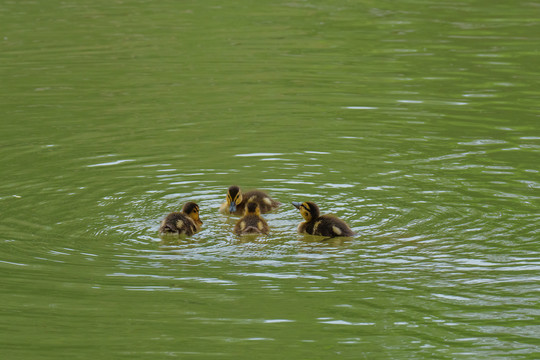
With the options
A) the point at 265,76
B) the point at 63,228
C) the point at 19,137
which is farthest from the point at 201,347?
the point at 265,76

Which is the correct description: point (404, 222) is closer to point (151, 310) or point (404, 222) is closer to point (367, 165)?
Result: point (367, 165)

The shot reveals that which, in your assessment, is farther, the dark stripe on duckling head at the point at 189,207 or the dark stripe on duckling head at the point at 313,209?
the dark stripe on duckling head at the point at 189,207

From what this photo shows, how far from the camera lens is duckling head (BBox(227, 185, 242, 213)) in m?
8.60

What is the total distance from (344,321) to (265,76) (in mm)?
8616

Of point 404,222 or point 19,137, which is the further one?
point 19,137

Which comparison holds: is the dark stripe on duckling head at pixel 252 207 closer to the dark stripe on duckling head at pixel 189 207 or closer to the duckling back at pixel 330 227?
the dark stripe on duckling head at pixel 189 207

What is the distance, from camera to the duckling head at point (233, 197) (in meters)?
8.60

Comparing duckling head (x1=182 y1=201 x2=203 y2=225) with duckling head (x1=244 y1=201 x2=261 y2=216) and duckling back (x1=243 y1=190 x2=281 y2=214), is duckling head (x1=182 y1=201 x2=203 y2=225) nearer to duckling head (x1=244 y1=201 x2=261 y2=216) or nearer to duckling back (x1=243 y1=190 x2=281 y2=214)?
duckling head (x1=244 y1=201 x2=261 y2=216)

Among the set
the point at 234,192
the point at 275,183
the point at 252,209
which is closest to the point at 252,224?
Result: the point at 252,209

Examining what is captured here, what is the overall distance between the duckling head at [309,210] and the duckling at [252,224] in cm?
32

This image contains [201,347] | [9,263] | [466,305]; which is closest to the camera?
[201,347]

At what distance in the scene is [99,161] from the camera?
1026 cm

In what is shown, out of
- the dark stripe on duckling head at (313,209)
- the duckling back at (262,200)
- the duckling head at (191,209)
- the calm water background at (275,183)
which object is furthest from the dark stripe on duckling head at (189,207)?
the dark stripe on duckling head at (313,209)

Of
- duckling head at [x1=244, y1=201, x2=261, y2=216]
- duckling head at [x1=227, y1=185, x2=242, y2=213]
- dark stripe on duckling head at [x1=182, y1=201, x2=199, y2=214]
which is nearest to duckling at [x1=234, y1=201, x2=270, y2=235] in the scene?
duckling head at [x1=244, y1=201, x2=261, y2=216]
